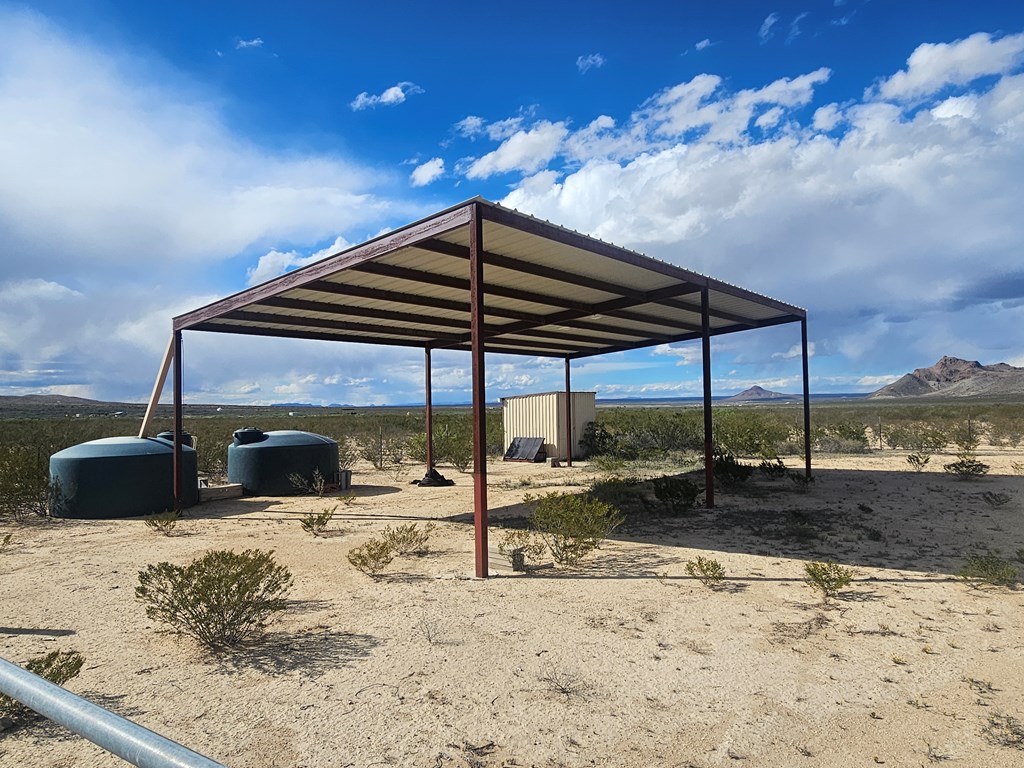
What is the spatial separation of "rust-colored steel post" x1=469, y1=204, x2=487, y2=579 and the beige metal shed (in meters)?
13.9

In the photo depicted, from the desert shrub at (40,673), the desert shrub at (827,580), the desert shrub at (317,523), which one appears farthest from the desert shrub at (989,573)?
the desert shrub at (317,523)

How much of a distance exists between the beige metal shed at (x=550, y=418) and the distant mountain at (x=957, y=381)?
471ft

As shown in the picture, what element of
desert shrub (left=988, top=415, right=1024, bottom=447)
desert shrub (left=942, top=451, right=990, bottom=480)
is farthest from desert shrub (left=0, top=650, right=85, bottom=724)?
desert shrub (left=988, top=415, right=1024, bottom=447)

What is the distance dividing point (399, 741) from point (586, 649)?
1.70 metres

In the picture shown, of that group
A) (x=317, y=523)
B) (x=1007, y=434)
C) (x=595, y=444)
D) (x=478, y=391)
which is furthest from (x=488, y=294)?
(x=1007, y=434)

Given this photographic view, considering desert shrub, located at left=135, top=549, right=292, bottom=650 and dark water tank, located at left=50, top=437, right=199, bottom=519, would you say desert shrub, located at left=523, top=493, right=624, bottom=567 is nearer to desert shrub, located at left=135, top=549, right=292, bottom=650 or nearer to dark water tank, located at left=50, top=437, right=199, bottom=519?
desert shrub, located at left=135, top=549, right=292, bottom=650

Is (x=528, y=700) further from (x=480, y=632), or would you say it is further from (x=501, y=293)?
(x=501, y=293)

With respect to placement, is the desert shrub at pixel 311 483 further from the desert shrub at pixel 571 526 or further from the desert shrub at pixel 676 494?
the desert shrub at pixel 571 526

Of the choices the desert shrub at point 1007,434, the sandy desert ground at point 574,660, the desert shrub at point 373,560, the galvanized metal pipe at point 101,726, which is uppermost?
the galvanized metal pipe at point 101,726

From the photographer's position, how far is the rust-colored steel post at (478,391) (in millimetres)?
6469

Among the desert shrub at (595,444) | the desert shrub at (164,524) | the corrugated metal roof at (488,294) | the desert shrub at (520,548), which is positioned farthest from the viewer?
the desert shrub at (595,444)

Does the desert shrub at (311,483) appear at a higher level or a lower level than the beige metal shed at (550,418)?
lower

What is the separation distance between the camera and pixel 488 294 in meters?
10.6

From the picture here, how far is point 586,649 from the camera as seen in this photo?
450cm
